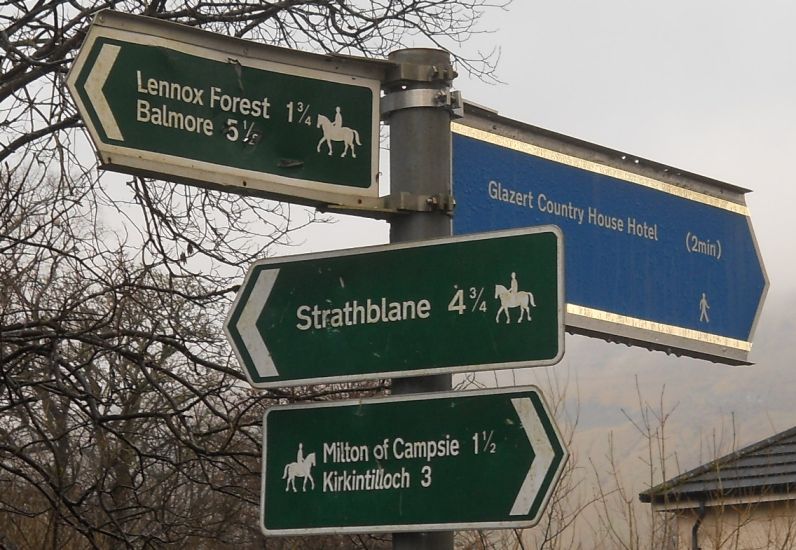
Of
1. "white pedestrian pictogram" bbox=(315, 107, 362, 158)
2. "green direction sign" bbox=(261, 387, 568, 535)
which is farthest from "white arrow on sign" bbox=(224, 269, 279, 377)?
"white pedestrian pictogram" bbox=(315, 107, 362, 158)

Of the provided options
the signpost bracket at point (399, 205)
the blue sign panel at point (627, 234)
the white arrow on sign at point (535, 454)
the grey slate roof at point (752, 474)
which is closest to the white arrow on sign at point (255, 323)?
the signpost bracket at point (399, 205)

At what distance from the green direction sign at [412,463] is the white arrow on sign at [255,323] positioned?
0.39 feet

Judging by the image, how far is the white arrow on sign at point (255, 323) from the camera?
284cm

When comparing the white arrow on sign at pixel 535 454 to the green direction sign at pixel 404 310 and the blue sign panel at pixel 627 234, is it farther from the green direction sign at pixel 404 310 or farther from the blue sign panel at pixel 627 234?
the blue sign panel at pixel 627 234

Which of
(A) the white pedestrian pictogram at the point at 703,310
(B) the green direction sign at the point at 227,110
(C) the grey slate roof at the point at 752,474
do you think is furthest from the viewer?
(C) the grey slate roof at the point at 752,474

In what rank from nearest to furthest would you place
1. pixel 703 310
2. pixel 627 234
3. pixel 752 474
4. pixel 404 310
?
pixel 404 310
pixel 627 234
pixel 703 310
pixel 752 474

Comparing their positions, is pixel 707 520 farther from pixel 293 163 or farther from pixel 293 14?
pixel 293 163

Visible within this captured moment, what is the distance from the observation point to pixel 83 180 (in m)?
7.41

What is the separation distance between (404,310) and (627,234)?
0.80 meters

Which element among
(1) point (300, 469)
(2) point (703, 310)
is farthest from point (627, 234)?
(1) point (300, 469)

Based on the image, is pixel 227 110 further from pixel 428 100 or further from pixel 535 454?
pixel 535 454

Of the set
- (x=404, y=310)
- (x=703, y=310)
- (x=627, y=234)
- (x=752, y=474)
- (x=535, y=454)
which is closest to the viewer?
(x=535, y=454)

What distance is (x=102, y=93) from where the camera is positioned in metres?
2.60

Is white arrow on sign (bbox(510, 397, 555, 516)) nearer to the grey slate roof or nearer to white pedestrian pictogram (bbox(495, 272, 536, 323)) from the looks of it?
white pedestrian pictogram (bbox(495, 272, 536, 323))
